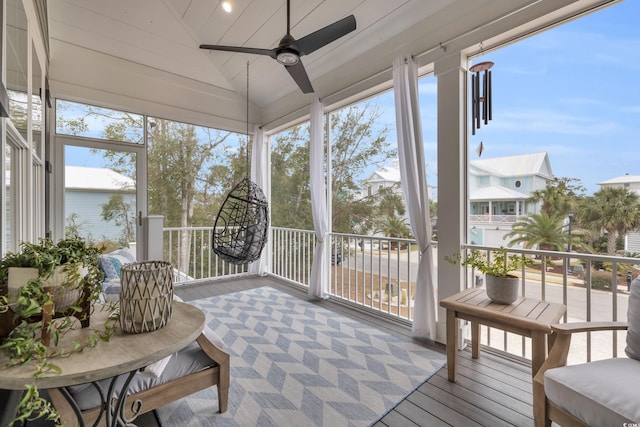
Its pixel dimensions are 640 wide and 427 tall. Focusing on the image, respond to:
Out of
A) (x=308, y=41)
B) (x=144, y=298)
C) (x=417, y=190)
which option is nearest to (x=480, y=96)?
(x=417, y=190)

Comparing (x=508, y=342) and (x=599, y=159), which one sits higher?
(x=599, y=159)

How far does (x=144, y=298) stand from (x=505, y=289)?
2.03 meters

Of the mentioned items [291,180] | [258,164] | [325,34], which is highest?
[325,34]

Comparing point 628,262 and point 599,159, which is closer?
point 628,262

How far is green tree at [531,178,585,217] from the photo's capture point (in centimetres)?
208

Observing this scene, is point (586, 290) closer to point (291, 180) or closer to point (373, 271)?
point (373, 271)

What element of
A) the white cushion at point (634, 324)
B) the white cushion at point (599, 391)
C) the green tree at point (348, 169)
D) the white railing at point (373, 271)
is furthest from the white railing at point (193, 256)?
the white cushion at point (634, 324)

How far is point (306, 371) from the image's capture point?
2125 millimetres

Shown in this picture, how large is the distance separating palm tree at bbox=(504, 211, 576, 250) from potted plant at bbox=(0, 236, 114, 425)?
2658 millimetres

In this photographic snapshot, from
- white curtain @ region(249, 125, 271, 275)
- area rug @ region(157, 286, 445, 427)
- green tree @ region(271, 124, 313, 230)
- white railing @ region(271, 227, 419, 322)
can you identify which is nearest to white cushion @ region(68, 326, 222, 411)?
area rug @ region(157, 286, 445, 427)

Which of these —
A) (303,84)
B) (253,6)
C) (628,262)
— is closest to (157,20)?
(253,6)

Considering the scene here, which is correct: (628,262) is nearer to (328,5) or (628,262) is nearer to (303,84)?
(303,84)

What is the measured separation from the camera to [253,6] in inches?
132

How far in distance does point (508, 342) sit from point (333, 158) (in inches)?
112
